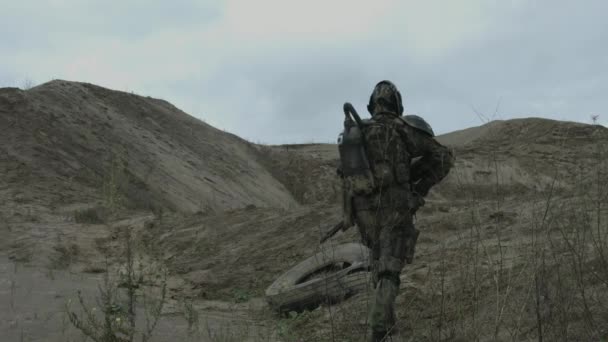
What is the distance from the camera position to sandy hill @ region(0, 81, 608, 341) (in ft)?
14.9

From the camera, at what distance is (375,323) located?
4.43 meters

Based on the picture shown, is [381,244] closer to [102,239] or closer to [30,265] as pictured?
[30,265]

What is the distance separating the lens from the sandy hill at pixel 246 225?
454 cm

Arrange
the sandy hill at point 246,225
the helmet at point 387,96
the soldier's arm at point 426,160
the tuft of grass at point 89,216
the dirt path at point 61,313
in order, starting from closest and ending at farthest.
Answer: the sandy hill at point 246,225 → the soldier's arm at point 426,160 → the helmet at point 387,96 → the dirt path at point 61,313 → the tuft of grass at point 89,216

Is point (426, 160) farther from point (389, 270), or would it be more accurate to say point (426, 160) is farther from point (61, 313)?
point (61, 313)

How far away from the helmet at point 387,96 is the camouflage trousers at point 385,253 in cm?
71

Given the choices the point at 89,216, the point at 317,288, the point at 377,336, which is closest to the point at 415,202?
the point at 377,336

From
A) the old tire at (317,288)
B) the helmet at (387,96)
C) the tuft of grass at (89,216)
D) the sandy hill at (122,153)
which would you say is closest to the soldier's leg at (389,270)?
the helmet at (387,96)

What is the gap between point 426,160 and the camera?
15.9ft

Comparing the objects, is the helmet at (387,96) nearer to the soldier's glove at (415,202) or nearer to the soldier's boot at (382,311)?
the soldier's glove at (415,202)

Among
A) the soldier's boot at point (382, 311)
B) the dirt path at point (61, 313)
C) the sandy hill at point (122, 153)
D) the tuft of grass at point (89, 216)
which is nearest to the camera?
the soldier's boot at point (382, 311)

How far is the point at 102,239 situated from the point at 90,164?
585 centimetres

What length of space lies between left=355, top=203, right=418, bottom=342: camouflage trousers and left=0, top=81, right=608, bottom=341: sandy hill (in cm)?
28

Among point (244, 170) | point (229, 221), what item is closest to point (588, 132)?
point (244, 170)
